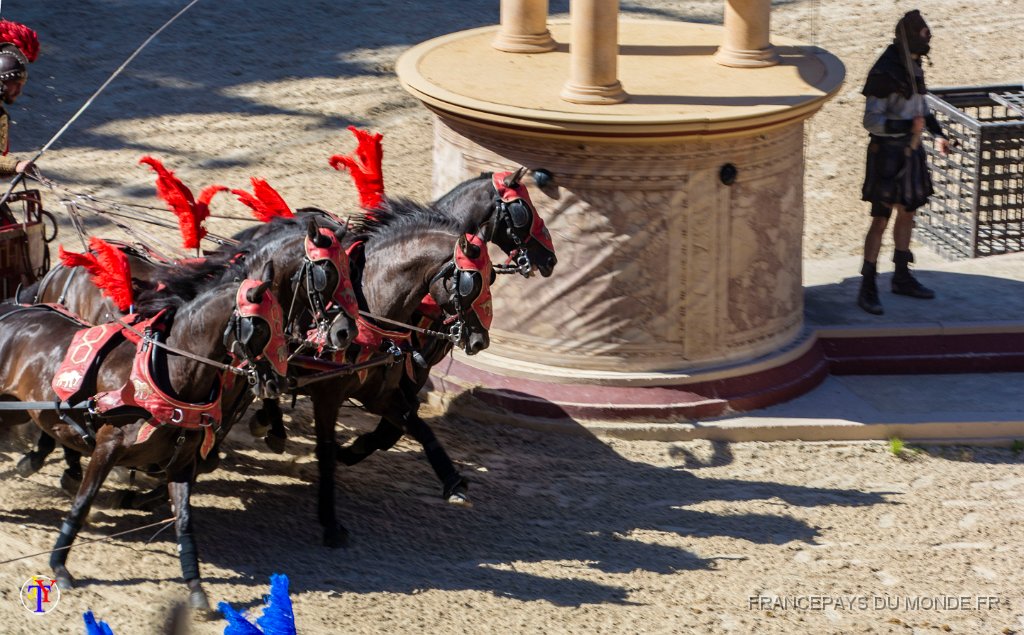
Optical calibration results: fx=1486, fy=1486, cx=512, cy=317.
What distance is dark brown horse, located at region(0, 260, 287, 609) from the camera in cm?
636

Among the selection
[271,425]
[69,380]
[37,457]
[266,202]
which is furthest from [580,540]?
[37,457]

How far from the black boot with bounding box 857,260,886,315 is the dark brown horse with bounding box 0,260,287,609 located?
5034mm

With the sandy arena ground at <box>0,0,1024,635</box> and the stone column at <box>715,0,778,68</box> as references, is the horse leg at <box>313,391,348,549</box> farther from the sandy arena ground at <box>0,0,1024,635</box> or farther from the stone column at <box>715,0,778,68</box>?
the stone column at <box>715,0,778,68</box>

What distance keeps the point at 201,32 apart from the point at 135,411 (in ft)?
34.0

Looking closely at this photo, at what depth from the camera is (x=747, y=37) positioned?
386 inches

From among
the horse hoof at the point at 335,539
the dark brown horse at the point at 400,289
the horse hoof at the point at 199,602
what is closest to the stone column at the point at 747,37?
the dark brown horse at the point at 400,289

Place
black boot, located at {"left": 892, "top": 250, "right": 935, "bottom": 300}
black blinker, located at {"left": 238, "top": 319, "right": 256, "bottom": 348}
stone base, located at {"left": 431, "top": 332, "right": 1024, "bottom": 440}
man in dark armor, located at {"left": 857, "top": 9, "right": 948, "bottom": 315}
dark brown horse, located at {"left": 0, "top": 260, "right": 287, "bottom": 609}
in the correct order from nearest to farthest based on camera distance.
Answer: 1. black blinker, located at {"left": 238, "top": 319, "right": 256, "bottom": 348}
2. dark brown horse, located at {"left": 0, "top": 260, "right": 287, "bottom": 609}
3. stone base, located at {"left": 431, "top": 332, "right": 1024, "bottom": 440}
4. man in dark armor, located at {"left": 857, "top": 9, "right": 948, "bottom": 315}
5. black boot, located at {"left": 892, "top": 250, "right": 935, "bottom": 300}

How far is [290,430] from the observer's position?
8.90m

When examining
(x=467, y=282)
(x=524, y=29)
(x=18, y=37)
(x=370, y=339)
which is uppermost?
(x=18, y=37)

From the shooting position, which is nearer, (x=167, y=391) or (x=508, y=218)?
(x=167, y=391)

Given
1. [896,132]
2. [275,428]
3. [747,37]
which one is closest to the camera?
[275,428]

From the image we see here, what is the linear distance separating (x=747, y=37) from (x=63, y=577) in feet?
18.4

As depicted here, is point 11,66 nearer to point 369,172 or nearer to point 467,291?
point 369,172

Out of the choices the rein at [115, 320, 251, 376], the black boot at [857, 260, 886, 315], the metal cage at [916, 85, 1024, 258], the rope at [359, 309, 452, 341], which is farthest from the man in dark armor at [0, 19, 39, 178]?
the metal cage at [916, 85, 1024, 258]
